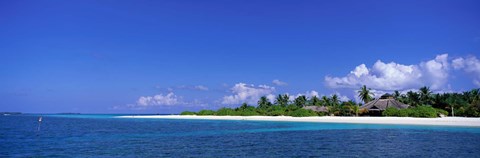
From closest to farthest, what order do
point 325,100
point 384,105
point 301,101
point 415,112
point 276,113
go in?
point 415,112 < point 384,105 < point 276,113 < point 325,100 < point 301,101

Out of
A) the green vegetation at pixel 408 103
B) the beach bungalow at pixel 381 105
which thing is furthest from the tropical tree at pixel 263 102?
the beach bungalow at pixel 381 105

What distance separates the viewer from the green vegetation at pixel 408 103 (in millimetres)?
51531

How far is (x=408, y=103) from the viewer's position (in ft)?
227

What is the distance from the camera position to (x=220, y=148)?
19.6 m

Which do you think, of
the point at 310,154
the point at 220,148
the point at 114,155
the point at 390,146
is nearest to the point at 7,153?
the point at 114,155

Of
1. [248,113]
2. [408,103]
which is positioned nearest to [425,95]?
[408,103]

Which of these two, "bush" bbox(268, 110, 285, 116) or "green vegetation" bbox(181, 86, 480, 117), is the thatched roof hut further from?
"bush" bbox(268, 110, 285, 116)

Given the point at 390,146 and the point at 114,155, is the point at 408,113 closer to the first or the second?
the point at 390,146

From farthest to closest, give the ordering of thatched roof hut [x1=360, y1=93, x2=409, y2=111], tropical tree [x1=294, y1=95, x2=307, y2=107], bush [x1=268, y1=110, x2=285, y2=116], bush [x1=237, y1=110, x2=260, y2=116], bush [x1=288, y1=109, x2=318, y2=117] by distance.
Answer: tropical tree [x1=294, y1=95, x2=307, y2=107], bush [x1=237, y1=110, x2=260, y2=116], bush [x1=268, y1=110, x2=285, y2=116], bush [x1=288, y1=109, x2=318, y2=117], thatched roof hut [x1=360, y1=93, x2=409, y2=111]

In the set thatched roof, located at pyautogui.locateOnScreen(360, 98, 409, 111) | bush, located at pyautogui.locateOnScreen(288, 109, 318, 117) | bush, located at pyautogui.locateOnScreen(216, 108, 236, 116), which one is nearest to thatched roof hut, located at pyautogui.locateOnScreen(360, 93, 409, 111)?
thatched roof, located at pyautogui.locateOnScreen(360, 98, 409, 111)

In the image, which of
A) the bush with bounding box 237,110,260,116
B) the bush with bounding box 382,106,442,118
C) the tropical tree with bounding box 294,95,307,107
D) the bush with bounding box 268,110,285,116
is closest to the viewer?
the bush with bounding box 382,106,442,118

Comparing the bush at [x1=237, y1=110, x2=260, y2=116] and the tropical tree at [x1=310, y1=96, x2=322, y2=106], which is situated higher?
the tropical tree at [x1=310, y1=96, x2=322, y2=106]

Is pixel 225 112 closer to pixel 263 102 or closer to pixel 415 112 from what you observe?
pixel 263 102

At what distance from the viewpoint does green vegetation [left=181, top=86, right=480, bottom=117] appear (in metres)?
51.5
